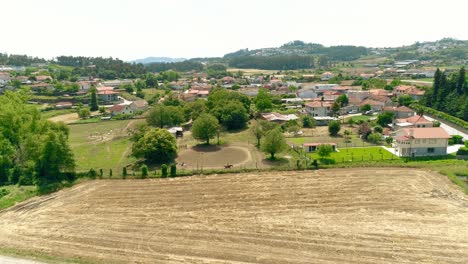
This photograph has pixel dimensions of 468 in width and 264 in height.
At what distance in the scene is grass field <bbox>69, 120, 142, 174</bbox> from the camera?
33969 mm

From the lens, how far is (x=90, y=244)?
19.5 meters

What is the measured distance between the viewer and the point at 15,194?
26219 millimetres

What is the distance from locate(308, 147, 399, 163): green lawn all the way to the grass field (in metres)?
18.2

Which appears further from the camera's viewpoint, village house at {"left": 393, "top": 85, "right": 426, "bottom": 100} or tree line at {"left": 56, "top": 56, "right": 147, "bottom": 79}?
tree line at {"left": 56, "top": 56, "right": 147, "bottom": 79}

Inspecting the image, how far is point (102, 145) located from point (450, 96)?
44671 mm

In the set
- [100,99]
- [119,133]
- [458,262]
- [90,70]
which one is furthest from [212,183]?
[90,70]

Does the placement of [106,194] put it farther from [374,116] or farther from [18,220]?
[374,116]

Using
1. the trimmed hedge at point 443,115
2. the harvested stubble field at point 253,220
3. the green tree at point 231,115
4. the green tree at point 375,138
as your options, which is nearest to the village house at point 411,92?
the trimmed hedge at point 443,115

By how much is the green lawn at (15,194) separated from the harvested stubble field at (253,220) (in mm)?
897

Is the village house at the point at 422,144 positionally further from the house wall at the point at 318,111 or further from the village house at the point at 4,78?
the village house at the point at 4,78

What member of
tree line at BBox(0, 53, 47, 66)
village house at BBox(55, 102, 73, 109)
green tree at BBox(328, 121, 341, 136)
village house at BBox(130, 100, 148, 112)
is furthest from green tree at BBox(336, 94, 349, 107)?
tree line at BBox(0, 53, 47, 66)

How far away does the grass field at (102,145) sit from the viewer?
3397 centimetres

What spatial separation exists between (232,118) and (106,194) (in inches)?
888

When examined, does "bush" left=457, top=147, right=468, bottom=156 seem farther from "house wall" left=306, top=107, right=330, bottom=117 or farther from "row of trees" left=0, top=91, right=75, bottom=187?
"row of trees" left=0, top=91, right=75, bottom=187
